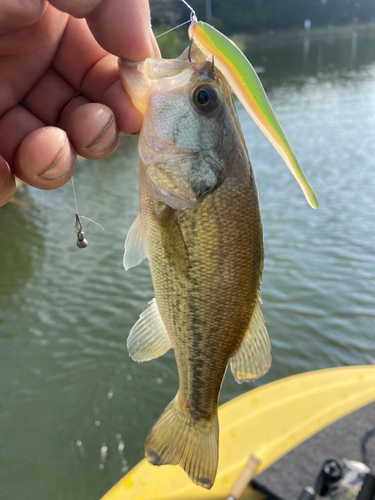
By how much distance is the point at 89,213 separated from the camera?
30.2ft

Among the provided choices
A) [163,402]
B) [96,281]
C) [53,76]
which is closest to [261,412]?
[163,402]

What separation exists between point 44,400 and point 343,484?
3.75 m

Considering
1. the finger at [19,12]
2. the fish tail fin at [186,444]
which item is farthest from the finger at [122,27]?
the fish tail fin at [186,444]

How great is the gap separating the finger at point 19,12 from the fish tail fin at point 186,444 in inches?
65.6

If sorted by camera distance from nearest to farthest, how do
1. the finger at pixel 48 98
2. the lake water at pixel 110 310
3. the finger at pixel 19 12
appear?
1. the finger at pixel 19 12
2. the finger at pixel 48 98
3. the lake water at pixel 110 310

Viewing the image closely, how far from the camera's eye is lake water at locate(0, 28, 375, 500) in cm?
452

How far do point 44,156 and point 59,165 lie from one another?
6 centimetres

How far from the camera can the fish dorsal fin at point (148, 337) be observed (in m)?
1.68

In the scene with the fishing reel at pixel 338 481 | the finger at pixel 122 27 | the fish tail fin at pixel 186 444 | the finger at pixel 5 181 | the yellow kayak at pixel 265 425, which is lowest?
the yellow kayak at pixel 265 425

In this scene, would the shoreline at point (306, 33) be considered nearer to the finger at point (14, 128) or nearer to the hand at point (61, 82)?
the hand at point (61, 82)

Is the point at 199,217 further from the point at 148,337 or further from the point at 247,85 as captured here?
the point at 148,337

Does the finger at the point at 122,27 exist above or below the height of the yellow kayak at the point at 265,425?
above

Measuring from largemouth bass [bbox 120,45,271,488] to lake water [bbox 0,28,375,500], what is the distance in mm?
3425

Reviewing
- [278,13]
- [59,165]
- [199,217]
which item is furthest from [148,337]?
[278,13]
